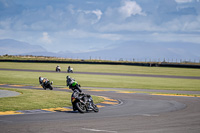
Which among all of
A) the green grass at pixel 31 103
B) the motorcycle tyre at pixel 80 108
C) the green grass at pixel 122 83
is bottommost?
the green grass at pixel 122 83

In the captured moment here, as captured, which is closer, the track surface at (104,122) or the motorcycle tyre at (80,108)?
the track surface at (104,122)

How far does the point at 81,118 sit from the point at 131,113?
332 centimetres

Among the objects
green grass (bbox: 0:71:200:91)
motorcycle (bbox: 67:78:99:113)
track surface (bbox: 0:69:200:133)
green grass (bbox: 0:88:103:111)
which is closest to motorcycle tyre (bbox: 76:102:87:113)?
motorcycle (bbox: 67:78:99:113)

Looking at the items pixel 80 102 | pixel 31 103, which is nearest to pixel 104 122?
pixel 80 102

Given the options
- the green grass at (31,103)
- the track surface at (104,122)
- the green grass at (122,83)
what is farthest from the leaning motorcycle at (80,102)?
the green grass at (122,83)

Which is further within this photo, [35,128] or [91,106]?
[91,106]

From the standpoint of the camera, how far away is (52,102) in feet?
74.5

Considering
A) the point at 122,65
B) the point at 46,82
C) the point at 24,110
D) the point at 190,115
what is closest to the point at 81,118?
the point at 24,110

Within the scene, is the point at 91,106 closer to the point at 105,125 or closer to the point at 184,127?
the point at 105,125

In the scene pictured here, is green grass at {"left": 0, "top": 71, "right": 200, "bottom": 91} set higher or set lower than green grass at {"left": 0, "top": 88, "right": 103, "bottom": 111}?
lower

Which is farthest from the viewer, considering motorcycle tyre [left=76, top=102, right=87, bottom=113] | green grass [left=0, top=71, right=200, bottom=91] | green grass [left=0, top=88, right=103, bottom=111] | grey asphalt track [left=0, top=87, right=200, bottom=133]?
green grass [left=0, top=71, right=200, bottom=91]

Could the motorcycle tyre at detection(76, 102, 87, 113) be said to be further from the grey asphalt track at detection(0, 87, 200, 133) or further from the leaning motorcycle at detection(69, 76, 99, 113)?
the grey asphalt track at detection(0, 87, 200, 133)

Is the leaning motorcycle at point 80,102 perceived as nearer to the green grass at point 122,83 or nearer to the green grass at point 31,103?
the green grass at point 31,103

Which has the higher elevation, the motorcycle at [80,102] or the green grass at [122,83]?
the motorcycle at [80,102]
